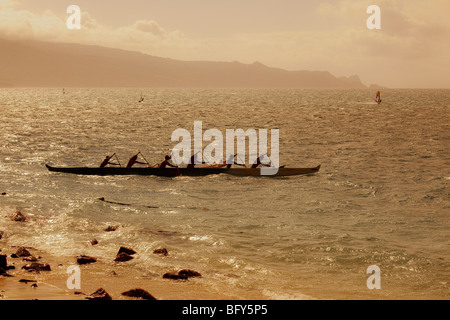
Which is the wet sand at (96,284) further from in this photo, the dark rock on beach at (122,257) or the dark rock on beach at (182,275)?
the dark rock on beach at (122,257)

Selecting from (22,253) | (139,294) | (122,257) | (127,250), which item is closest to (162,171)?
(127,250)

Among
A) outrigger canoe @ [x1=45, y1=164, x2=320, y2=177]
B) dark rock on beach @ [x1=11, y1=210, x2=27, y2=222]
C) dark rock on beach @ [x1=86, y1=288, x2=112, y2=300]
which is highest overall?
outrigger canoe @ [x1=45, y1=164, x2=320, y2=177]

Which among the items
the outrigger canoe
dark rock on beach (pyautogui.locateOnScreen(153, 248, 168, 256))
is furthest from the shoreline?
the outrigger canoe

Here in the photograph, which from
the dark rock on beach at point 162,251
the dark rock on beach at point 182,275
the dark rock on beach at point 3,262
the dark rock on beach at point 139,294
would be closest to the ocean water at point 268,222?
the dark rock on beach at point 162,251

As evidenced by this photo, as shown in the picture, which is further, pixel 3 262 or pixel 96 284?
pixel 3 262

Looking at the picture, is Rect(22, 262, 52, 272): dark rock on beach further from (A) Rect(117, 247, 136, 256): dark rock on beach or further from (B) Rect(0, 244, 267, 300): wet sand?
(A) Rect(117, 247, 136, 256): dark rock on beach

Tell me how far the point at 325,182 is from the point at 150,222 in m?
12.2

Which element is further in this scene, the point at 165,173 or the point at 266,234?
the point at 165,173

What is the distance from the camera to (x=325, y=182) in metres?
26.7

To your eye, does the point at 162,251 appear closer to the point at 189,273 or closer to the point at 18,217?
the point at 189,273
